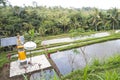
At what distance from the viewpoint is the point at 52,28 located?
67.9 ft

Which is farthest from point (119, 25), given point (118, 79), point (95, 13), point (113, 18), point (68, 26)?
point (118, 79)

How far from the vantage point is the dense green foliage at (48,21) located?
18.0m

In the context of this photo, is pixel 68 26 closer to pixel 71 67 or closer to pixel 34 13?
pixel 34 13

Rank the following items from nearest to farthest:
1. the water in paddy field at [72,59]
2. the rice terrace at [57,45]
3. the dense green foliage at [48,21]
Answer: the rice terrace at [57,45], the water in paddy field at [72,59], the dense green foliage at [48,21]

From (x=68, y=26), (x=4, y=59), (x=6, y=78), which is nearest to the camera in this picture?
(x=6, y=78)

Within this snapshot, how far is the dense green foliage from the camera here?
18.0 metres

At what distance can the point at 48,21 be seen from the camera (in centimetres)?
2072

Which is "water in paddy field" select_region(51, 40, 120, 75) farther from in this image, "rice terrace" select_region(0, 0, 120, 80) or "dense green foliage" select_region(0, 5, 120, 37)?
"dense green foliage" select_region(0, 5, 120, 37)

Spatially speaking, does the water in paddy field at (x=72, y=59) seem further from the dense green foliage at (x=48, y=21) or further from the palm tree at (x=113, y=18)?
the palm tree at (x=113, y=18)

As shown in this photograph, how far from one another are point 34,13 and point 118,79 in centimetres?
1979

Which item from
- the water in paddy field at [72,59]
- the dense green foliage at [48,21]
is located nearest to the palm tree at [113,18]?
the dense green foliage at [48,21]

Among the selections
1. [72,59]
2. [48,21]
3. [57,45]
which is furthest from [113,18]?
[72,59]

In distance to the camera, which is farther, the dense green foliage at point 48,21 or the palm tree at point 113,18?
the palm tree at point 113,18

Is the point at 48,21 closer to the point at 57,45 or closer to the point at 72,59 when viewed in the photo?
the point at 57,45
